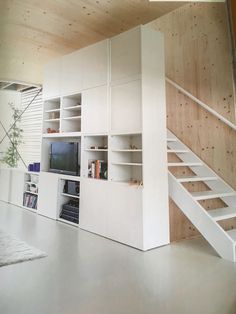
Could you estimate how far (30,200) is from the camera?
5.25m

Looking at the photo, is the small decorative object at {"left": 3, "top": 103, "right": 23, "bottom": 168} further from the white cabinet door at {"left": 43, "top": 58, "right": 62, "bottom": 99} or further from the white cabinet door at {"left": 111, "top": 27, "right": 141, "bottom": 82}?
the white cabinet door at {"left": 111, "top": 27, "right": 141, "bottom": 82}

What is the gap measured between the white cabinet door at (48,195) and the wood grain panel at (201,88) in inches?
84.5

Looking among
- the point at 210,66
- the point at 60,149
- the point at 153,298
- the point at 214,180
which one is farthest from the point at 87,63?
the point at 153,298

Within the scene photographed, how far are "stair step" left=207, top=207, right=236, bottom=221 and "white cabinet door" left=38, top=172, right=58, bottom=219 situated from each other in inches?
107

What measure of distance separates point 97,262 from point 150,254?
2.21 ft

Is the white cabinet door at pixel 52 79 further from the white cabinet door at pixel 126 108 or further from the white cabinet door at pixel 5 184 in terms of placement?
the white cabinet door at pixel 5 184

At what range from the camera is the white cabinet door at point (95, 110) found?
3.69 meters

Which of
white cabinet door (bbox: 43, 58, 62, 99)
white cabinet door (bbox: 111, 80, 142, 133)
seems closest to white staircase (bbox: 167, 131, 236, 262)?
white cabinet door (bbox: 111, 80, 142, 133)

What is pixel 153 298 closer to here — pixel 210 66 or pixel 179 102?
pixel 179 102

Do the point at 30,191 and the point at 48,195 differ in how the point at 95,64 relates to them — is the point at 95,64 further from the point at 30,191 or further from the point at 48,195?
the point at 30,191

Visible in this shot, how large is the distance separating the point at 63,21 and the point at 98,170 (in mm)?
2344

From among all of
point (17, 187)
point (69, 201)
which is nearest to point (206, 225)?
point (69, 201)

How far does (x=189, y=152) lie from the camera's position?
3.78 meters

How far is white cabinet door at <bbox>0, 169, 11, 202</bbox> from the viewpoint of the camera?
590 centimetres
